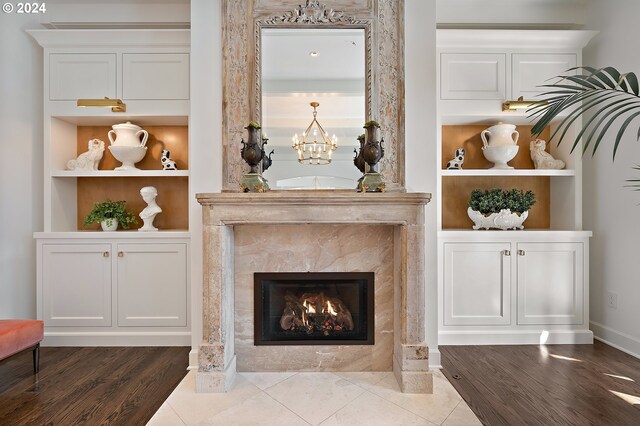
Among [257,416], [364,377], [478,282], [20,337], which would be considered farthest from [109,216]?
[478,282]

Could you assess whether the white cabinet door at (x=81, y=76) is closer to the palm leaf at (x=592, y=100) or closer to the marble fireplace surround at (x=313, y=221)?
the marble fireplace surround at (x=313, y=221)

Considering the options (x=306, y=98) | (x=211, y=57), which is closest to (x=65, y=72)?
(x=211, y=57)

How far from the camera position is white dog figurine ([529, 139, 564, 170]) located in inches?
123

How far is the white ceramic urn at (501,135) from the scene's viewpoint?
3100 mm

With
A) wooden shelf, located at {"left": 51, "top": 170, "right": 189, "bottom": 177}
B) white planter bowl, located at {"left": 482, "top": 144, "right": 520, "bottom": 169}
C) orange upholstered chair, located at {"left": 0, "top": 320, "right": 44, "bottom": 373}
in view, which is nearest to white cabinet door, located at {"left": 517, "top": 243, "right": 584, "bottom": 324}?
white planter bowl, located at {"left": 482, "top": 144, "right": 520, "bottom": 169}

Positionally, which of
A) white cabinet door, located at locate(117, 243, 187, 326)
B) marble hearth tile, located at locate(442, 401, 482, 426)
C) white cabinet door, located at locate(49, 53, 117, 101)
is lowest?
marble hearth tile, located at locate(442, 401, 482, 426)

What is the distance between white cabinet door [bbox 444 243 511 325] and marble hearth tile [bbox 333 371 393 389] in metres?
0.91

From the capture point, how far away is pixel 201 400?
2074 mm

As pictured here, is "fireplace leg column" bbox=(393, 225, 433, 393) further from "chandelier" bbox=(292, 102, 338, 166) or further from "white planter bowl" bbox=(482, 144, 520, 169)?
"white planter bowl" bbox=(482, 144, 520, 169)

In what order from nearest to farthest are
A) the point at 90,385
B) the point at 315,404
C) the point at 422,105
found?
the point at 315,404, the point at 90,385, the point at 422,105

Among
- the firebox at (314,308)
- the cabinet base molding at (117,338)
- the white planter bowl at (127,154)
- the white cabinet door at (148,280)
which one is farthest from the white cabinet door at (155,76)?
the cabinet base molding at (117,338)

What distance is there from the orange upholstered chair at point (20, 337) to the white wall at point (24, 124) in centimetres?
69

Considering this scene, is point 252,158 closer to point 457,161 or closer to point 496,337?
point 457,161

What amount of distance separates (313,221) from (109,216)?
1969mm
